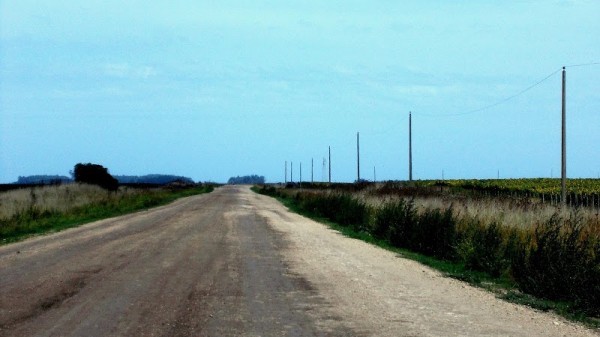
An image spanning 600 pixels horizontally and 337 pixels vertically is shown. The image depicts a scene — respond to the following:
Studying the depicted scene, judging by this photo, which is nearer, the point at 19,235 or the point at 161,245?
the point at 161,245

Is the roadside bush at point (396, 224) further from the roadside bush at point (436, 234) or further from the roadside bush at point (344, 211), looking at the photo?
the roadside bush at point (344, 211)

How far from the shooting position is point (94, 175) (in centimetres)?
7325

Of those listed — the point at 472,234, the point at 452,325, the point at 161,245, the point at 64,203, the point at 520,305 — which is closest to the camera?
the point at 452,325

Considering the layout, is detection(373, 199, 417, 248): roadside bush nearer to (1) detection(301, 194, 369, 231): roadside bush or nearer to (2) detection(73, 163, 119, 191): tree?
(1) detection(301, 194, 369, 231): roadside bush

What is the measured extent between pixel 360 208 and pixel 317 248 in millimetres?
12486

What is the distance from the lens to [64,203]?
3944 centimetres

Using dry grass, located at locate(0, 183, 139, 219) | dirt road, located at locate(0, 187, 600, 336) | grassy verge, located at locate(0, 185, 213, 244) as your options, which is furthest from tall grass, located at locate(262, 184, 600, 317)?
dry grass, located at locate(0, 183, 139, 219)

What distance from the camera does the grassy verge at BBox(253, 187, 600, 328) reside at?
431 inches

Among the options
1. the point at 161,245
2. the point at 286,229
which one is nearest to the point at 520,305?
the point at 161,245

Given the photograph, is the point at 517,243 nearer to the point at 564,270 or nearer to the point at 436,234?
the point at 564,270

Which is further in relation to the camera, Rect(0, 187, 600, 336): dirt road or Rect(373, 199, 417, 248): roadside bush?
Rect(373, 199, 417, 248): roadside bush

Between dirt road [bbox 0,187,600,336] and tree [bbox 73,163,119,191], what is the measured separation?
5557 cm

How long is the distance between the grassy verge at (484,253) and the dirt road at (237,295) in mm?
695

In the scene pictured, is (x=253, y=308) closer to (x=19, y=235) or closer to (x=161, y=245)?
(x=161, y=245)
